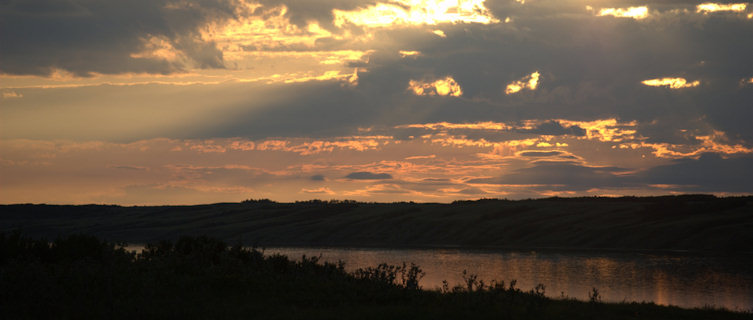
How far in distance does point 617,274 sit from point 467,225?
51.6 meters

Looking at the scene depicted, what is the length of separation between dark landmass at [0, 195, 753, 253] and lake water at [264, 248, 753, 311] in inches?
509

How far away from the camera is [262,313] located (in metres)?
19.3

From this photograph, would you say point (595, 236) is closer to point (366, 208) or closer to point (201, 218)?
point (366, 208)

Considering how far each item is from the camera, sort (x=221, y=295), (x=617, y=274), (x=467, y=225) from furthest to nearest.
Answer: (x=467, y=225)
(x=617, y=274)
(x=221, y=295)

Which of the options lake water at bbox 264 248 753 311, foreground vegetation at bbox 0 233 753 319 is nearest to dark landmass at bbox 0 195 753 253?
lake water at bbox 264 248 753 311

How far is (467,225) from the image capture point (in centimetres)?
9638

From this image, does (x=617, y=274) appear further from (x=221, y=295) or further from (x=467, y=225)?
(x=467, y=225)

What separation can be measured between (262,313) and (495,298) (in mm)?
7124

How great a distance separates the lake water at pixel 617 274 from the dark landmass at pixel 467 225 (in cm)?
1292

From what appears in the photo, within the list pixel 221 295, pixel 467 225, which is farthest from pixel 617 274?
pixel 467 225

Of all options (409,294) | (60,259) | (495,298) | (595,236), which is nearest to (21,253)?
(60,259)

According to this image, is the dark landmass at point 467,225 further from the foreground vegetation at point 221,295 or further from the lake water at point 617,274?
the foreground vegetation at point 221,295

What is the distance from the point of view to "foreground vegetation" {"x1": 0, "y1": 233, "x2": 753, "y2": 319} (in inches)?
752

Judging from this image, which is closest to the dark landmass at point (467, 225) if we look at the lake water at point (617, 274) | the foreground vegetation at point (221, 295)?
the lake water at point (617, 274)
